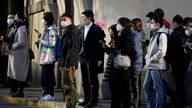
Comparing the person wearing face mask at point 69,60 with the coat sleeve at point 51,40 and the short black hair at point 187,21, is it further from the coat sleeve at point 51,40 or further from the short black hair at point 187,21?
the short black hair at point 187,21

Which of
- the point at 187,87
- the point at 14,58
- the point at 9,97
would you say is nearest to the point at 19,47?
the point at 14,58

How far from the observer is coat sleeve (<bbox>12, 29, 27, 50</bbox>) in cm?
1247

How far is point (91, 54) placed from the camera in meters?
10.6

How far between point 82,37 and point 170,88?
7.17 feet

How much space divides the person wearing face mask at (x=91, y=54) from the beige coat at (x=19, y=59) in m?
2.22

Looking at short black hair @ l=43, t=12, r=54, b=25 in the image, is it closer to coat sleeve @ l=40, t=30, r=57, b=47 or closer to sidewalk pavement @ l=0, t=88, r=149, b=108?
coat sleeve @ l=40, t=30, r=57, b=47

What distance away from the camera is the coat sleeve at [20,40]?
12.5 meters

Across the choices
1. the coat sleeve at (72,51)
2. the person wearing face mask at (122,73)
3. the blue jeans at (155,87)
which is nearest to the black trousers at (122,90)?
the person wearing face mask at (122,73)

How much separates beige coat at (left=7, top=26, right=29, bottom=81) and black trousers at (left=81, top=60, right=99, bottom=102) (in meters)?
2.31

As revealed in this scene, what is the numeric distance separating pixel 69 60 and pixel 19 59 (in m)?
2.77

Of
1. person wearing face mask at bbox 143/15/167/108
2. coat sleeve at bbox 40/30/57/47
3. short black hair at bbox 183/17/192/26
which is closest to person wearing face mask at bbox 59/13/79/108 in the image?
coat sleeve at bbox 40/30/57/47

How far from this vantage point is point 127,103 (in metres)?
9.16

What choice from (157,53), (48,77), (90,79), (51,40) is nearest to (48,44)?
(51,40)

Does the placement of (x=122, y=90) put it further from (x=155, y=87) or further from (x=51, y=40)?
(x=51, y=40)
